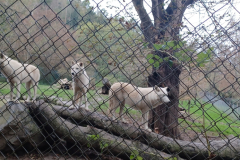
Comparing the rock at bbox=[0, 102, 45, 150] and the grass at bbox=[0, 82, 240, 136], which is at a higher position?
the rock at bbox=[0, 102, 45, 150]

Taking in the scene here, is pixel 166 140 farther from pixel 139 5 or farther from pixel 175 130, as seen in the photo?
pixel 139 5

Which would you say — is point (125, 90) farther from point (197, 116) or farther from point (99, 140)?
point (197, 116)

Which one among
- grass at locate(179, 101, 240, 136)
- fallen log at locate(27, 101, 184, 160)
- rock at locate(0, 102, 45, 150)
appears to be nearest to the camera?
grass at locate(179, 101, 240, 136)

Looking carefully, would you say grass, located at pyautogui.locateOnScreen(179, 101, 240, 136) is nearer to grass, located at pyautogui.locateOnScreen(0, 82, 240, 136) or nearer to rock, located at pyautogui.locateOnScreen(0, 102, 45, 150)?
grass, located at pyautogui.locateOnScreen(0, 82, 240, 136)

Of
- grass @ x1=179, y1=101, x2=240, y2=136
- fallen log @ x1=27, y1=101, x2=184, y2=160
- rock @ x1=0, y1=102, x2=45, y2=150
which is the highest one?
rock @ x1=0, y1=102, x2=45, y2=150

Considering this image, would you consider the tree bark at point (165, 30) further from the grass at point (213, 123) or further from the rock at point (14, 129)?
the rock at point (14, 129)

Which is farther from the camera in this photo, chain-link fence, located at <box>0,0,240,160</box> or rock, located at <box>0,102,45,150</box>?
rock, located at <box>0,102,45,150</box>

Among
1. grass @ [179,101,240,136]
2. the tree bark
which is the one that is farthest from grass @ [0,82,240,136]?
the tree bark

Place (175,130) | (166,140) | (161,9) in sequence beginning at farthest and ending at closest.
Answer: (175,130) < (161,9) < (166,140)

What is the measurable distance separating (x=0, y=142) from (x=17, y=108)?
48cm

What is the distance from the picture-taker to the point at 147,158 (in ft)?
7.53

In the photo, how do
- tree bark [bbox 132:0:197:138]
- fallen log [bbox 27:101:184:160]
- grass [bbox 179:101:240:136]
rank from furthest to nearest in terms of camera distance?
fallen log [bbox 27:101:184:160] < tree bark [bbox 132:0:197:138] < grass [bbox 179:101:240:136]

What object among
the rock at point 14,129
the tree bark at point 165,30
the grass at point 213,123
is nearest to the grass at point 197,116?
the grass at point 213,123

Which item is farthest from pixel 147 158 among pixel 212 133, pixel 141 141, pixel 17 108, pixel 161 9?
pixel 212 133
